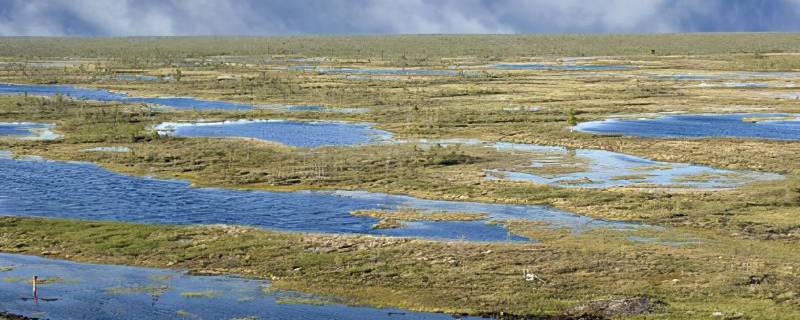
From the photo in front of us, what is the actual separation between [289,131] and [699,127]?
40.1 meters

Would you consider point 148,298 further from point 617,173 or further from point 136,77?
point 136,77

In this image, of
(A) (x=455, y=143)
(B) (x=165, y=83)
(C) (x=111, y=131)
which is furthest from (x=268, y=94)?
(A) (x=455, y=143)

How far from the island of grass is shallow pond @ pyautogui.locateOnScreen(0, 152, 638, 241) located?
0.65m

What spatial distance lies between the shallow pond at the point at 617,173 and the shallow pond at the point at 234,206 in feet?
29.4

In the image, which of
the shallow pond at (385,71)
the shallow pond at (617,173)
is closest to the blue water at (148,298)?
the shallow pond at (617,173)

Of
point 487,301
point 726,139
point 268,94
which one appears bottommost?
point 487,301

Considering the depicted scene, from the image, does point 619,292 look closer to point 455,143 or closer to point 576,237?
point 576,237

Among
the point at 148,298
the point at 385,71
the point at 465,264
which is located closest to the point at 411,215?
the point at 465,264

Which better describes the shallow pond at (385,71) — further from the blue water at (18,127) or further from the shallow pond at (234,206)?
the shallow pond at (234,206)

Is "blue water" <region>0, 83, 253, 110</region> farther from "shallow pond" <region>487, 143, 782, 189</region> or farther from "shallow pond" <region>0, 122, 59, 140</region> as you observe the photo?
"shallow pond" <region>487, 143, 782, 189</region>

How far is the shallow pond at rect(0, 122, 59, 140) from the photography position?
79.3 metres

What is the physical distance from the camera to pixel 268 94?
119 meters

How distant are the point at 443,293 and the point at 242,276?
907 centimetres

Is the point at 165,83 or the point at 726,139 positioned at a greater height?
the point at 165,83
